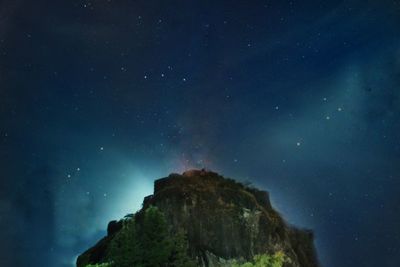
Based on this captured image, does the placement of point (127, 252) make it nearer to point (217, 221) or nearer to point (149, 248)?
point (149, 248)

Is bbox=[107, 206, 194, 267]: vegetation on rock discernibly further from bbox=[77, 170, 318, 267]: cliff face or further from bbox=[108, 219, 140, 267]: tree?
bbox=[77, 170, 318, 267]: cliff face

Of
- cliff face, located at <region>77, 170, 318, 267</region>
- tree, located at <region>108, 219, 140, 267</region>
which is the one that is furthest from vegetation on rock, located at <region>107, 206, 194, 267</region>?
cliff face, located at <region>77, 170, 318, 267</region>

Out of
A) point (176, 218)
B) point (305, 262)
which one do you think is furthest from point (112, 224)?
point (305, 262)

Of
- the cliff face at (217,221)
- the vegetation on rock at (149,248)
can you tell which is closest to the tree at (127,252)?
the vegetation on rock at (149,248)

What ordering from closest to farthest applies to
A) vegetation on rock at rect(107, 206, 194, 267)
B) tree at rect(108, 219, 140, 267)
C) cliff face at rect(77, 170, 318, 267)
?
1. tree at rect(108, 219, 140, 267)
2. vegetation on rock at rect(107, 206, 194, 267)
3. cliff face at rect(77, 170, 318, 267)

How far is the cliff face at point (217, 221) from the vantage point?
1667 inches

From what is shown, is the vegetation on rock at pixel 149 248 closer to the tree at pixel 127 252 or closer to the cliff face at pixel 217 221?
the tree at pixel 127 252

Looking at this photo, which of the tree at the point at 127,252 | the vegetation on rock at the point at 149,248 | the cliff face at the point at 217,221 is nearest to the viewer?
the tree at the point at 127,252

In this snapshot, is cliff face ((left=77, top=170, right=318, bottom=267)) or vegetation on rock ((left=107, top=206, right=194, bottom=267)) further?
cliff face ((left=77, top=170, right=318, bottom=267))

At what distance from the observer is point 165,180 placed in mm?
50375

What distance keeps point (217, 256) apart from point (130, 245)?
11816mm

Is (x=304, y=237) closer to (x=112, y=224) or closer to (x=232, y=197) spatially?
(x=232, y=197)

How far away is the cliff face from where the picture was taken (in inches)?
1667

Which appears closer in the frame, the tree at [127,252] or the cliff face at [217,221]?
the tree at [127,252]
